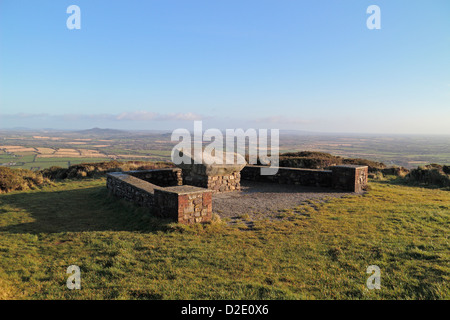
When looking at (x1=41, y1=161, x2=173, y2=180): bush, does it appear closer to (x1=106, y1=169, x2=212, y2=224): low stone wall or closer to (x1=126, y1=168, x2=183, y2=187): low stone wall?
(x1=126, y1=168, x2=183, y2=187): low stone wall

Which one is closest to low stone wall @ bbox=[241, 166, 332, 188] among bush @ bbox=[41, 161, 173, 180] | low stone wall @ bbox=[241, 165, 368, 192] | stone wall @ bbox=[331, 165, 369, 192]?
low stone wall @ bbox=[241, 165, 368, 192]

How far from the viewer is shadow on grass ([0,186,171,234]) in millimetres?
6352

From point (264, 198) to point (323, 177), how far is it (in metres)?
3.56

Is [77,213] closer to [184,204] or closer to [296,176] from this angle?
[184,204]

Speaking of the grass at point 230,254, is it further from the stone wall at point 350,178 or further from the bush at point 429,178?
the bush at point 429,178

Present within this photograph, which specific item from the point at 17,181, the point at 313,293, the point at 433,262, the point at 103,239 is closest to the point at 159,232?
the point at 103,239

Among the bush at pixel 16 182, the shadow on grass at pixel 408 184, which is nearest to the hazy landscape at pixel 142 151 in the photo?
the shadow on grass at pixel 408 184

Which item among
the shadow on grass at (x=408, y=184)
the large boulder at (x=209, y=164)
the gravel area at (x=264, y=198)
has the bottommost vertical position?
the shadow on grass at (x=408, y=184)

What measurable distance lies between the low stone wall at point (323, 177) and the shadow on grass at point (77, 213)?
6580mm

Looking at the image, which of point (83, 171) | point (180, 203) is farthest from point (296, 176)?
point (83, 171)

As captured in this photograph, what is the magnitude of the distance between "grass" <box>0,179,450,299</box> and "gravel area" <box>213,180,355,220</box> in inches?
30.2

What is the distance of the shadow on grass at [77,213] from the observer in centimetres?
635

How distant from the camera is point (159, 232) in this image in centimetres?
576
